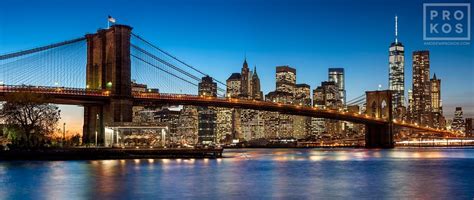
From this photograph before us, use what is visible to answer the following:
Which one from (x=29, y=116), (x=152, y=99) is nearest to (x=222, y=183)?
(x=29, y=116)

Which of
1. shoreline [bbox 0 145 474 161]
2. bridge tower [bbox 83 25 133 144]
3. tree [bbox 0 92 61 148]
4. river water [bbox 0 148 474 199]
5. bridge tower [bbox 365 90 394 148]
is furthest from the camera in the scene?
bridge tower [bbox 365 90 394 148]

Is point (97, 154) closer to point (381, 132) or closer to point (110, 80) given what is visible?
point (110, 80)

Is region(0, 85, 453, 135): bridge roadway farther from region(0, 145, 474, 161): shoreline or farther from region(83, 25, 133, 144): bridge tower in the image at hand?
region(0, 145, 474, 161): shoreline

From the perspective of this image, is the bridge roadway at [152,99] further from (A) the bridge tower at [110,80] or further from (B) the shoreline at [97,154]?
(B) the shoreline at [97,154]

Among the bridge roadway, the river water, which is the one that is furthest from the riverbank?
the river water

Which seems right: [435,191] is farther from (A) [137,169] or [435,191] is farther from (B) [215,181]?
(A) [137,169]

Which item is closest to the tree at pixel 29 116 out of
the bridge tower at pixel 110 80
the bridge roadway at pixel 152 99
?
the bridge roadway at pixel 152 99

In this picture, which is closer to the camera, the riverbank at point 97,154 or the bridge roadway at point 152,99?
the riverbank at point 97,154
